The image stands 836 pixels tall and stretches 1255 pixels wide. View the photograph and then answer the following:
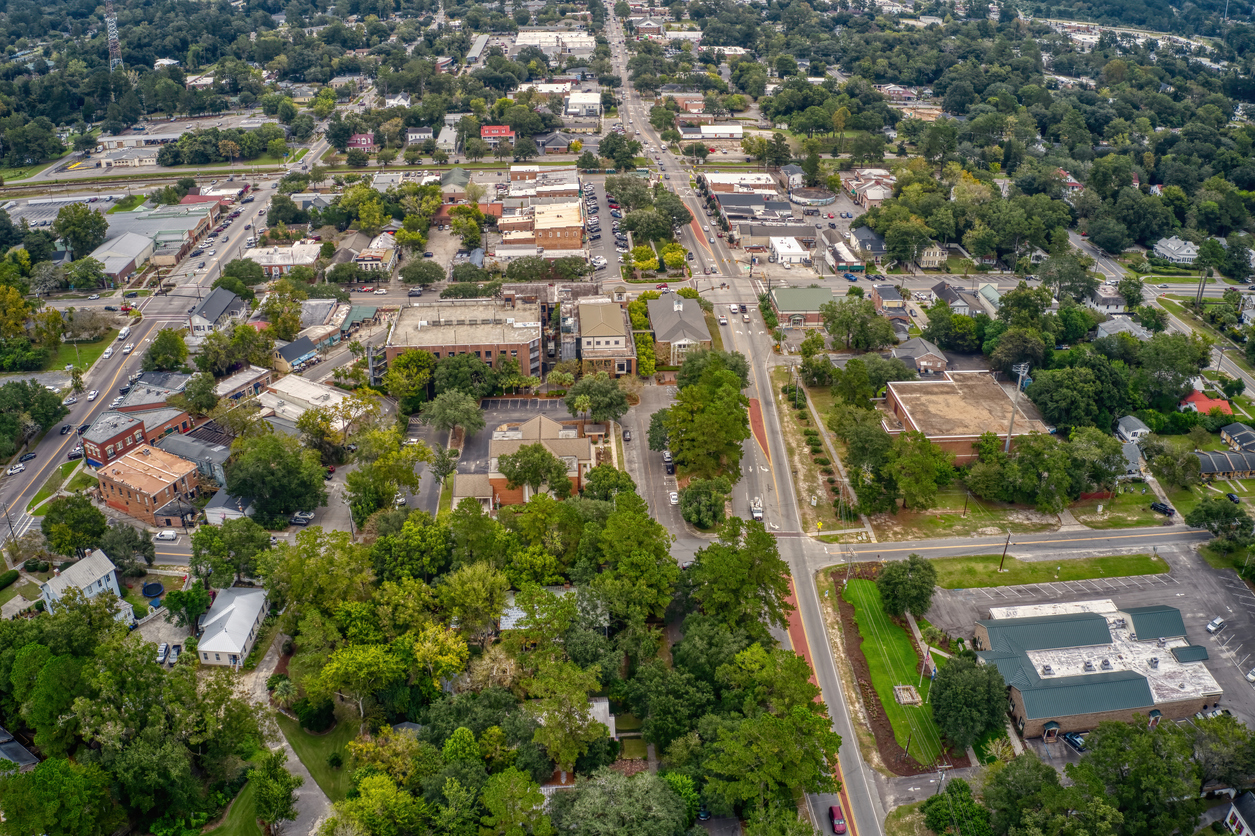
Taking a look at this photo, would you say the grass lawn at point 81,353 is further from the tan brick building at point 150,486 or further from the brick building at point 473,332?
the brick building at point 473,332

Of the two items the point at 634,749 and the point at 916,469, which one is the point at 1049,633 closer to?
the point at 916,469


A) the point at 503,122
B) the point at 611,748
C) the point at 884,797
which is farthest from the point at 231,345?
the point at 503,122

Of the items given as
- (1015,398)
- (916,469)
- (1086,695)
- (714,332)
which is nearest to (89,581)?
(916,469)

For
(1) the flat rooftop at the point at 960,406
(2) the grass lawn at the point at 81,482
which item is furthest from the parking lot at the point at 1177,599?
(2) the grass lawn at the point at 81,482

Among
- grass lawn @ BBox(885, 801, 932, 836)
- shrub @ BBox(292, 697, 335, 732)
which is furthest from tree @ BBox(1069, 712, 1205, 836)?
shrub @ BBox(292, 697, 335, 732)

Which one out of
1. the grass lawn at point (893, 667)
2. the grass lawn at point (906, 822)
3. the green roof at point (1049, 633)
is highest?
the green roof at point (1049, 633)

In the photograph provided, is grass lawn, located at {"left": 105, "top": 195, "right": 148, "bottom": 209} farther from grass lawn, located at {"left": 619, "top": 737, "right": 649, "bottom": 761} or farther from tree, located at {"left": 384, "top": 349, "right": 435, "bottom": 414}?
grass lawn, located at {"left": 619, "top": 737, "right": 649, "bottom": 761}
